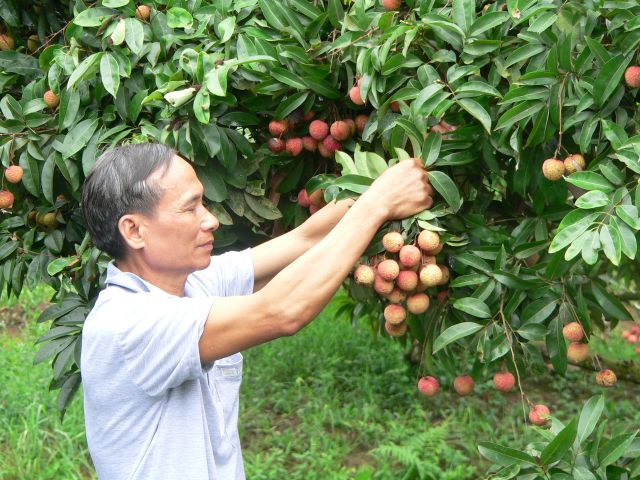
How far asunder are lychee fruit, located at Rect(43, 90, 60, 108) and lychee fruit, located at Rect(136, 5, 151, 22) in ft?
0.94

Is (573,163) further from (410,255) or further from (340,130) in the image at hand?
(340,130)

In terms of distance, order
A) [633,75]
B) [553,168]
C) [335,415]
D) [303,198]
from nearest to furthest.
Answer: [633,75] → [553,168] → [303,198] → [335,415]

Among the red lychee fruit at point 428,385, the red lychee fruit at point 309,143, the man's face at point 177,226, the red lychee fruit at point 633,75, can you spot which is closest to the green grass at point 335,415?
the red lychee fruit at point 428,385

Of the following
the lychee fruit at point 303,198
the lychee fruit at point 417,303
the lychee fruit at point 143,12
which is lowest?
the lychee fruit at point 417,303

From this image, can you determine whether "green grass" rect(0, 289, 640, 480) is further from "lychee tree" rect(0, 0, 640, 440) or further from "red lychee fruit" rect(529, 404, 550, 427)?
"lychee tree" rect(0, 0, 640, 440)

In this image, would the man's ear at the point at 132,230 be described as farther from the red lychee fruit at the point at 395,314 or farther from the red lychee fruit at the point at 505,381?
the red lychee fruit at the point at 505,381

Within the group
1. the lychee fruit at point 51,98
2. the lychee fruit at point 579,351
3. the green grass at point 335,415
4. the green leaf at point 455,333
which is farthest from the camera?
the green grass at point 335,415

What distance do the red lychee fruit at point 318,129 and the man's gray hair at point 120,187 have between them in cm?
34

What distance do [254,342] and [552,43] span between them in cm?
80

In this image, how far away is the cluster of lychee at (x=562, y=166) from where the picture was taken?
5.42 ft

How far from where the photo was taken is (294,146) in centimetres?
202

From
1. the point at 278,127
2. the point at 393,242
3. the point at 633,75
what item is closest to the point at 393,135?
the point at 393,242

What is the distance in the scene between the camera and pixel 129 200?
1.73m

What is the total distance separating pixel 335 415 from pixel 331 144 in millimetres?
2494
